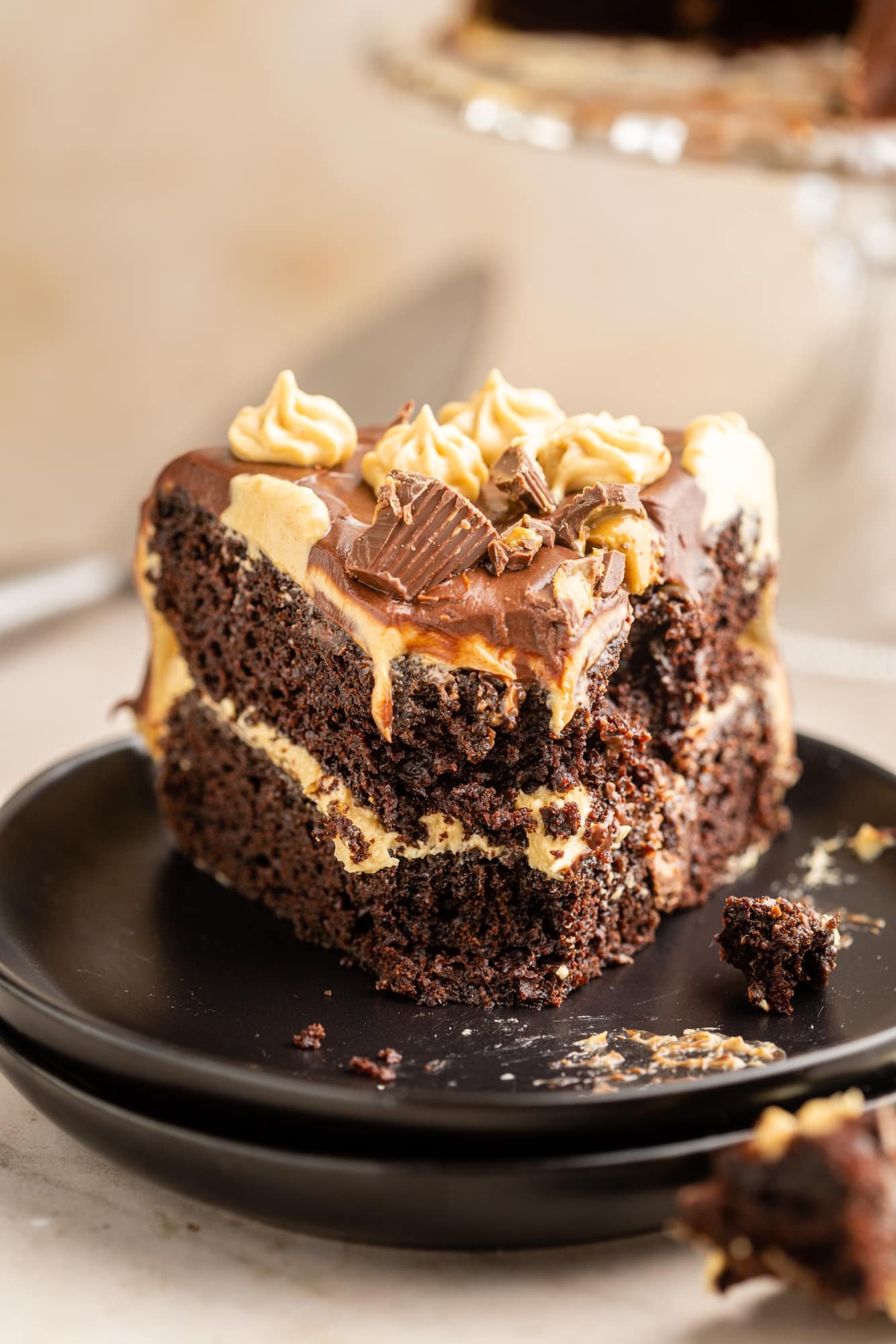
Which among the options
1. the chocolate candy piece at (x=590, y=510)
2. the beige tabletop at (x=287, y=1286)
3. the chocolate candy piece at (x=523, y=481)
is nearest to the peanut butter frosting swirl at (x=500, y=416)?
the chocolate candy piece at (x=523, y=481)

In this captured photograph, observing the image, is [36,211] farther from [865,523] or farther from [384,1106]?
[384,1106]

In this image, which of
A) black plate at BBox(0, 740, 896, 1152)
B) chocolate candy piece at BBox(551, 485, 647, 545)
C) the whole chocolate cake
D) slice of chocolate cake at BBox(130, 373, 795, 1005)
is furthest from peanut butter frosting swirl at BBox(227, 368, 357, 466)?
the whole chocolate cake

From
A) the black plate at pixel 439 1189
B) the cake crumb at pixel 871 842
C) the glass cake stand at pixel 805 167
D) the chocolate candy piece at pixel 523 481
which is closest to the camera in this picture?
the black plate at pixel 439 1189

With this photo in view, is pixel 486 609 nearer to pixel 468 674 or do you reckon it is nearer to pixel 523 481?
pixel 468 674

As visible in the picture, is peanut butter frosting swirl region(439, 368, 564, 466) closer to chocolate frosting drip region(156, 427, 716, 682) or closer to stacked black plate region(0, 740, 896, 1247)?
chocolate frosting drip region(156, 427, 716, 682)

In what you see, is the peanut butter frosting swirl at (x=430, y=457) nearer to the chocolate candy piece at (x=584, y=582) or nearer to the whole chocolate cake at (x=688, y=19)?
the chocolate candy piece at (x=584, y=582)

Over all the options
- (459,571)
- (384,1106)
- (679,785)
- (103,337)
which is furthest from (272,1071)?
(103,337)
